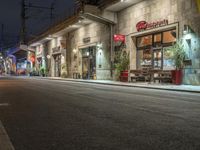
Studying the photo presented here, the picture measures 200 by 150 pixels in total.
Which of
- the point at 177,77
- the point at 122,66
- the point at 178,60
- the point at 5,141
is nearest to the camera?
the point at 5,141

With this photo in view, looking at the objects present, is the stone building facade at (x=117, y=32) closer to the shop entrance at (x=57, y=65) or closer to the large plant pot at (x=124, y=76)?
the shop entrance at (x=57, y=65)

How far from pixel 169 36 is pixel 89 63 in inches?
711

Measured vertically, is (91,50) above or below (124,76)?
above

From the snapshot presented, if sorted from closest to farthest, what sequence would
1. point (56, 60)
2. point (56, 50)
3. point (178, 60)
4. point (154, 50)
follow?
point (178, 60) → point (154, 50) → point (56, 50) → point (56, 60)

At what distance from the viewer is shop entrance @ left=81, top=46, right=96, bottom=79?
4572 centimetres

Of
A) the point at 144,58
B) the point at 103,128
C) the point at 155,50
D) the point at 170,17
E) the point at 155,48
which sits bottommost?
the point at 103,128

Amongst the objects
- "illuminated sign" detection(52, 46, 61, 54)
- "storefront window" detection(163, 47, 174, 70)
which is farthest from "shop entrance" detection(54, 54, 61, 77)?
"storefront window" detection(163, 47, 174, 70)

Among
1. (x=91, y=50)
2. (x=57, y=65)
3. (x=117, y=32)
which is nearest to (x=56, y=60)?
(x=57, y=65)

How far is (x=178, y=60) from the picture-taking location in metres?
27.1

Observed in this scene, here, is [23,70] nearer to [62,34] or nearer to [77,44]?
[62,34]

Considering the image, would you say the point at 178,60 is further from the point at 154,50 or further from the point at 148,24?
the point at 148,24

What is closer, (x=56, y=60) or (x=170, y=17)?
(x=170, y=17)

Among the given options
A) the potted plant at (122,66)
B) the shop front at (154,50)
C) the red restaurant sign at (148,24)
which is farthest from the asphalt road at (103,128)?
the potted plant at (122,66)

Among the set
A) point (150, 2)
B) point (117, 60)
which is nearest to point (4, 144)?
point (150, 2)
